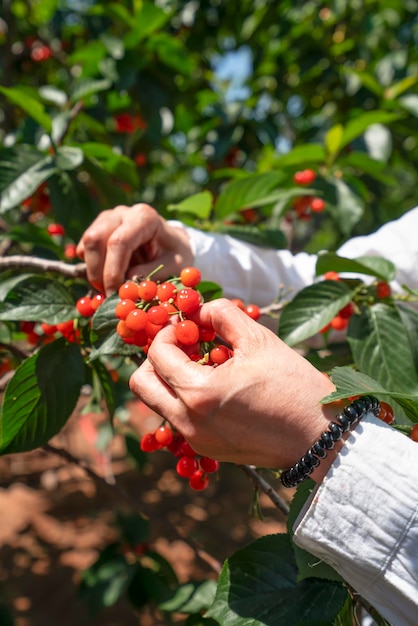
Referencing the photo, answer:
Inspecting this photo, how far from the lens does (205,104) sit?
7.86 feet

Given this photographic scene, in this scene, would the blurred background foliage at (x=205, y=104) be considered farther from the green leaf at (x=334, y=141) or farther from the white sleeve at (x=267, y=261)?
the white sleeve at (x=267, y=261)

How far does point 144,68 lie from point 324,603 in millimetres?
1807

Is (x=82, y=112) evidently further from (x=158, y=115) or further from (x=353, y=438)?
(x=353, y=438)

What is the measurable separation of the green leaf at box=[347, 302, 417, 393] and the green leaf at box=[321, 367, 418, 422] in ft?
0.87

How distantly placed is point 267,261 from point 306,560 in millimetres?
786

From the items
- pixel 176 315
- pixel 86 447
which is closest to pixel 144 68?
pixel 176 315

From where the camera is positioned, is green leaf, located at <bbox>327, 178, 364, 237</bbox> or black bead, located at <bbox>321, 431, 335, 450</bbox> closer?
black bead, located at <bbox>321, 431, 335, 450</bbox>

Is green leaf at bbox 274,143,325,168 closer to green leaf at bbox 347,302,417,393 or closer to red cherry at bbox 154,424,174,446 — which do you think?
green leaf at bbox 347,302,417,393

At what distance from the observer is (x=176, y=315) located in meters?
0.84

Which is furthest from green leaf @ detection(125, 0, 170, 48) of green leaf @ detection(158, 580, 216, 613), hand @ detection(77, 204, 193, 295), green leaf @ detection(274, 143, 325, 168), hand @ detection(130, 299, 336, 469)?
green leaf @ detection(158, 580, 216, 613)

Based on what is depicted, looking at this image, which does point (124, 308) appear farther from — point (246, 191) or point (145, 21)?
point (145, 21)

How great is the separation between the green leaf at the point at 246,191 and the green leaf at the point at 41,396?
24.9 inches

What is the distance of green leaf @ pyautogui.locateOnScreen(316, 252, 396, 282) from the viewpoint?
3.62 ft

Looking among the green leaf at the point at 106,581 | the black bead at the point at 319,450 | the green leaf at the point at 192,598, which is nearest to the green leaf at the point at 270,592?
the black bead at the point at 319,450
